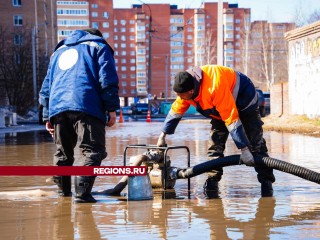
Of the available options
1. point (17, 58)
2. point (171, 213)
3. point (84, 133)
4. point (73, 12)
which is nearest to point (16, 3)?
point (17, 58)

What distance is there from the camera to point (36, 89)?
51.7 metres

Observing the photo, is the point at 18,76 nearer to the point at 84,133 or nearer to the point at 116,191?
the point at 116,191

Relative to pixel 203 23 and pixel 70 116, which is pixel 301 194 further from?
pixel 203 23

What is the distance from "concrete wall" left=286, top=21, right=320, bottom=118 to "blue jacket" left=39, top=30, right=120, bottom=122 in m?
20.5

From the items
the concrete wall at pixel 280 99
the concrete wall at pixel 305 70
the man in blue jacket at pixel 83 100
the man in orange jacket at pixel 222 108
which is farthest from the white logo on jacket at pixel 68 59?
the concrete wall at pixel 280 99

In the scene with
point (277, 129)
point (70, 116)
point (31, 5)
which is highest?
point (31, 5)

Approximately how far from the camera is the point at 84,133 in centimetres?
657

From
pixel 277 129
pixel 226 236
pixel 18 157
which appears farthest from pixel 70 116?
pixel 277 129

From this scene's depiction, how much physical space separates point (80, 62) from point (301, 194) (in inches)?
105

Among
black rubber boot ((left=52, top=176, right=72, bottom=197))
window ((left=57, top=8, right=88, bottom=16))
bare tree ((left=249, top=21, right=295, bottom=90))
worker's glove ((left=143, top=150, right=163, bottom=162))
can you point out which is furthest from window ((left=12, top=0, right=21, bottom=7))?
black rubber boot ((left=52, top=176, right=72, bottom=197))

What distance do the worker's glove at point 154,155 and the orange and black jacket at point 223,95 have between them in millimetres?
836

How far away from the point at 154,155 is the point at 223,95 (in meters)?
1.37

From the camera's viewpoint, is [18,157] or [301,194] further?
[18,157]

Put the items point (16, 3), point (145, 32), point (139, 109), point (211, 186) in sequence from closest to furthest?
point (211, 186), point (139, 109), point (16, 3), point (145, 32)
